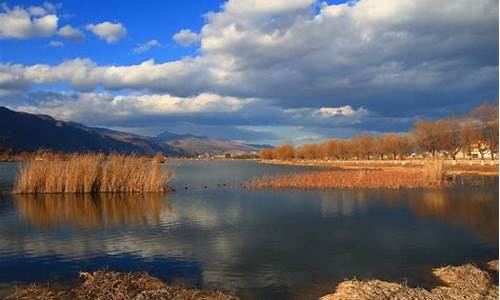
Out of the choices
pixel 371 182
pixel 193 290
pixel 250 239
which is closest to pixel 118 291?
pixel 193 290

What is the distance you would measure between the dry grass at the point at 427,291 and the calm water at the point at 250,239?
756 mm

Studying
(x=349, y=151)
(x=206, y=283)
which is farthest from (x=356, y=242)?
(x=349, y=151)

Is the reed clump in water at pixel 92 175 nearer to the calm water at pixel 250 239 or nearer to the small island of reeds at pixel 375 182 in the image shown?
the calm water at pixel 250 239

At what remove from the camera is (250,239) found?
19484 mm

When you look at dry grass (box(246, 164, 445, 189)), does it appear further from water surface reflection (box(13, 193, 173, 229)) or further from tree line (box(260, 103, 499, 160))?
tree line (box(260, 103, 499, 160))

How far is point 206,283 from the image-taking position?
13.2 m

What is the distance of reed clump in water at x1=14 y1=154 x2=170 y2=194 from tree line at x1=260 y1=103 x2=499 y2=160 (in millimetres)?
59438

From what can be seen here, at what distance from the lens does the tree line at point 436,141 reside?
8612 cm

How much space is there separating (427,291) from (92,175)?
30.1 m

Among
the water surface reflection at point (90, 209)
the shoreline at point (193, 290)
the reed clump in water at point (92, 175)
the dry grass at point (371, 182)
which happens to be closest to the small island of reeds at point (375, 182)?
the dry grass at point (371, 182)

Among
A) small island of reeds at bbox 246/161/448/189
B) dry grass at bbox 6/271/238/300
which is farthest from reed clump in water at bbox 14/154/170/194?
dry grass at bbox 6/271/238/300

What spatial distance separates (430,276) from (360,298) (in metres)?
3.82

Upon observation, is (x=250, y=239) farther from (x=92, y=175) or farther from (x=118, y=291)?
(x=92, y=175)

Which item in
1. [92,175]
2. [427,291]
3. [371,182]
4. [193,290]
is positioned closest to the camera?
[427,291]
